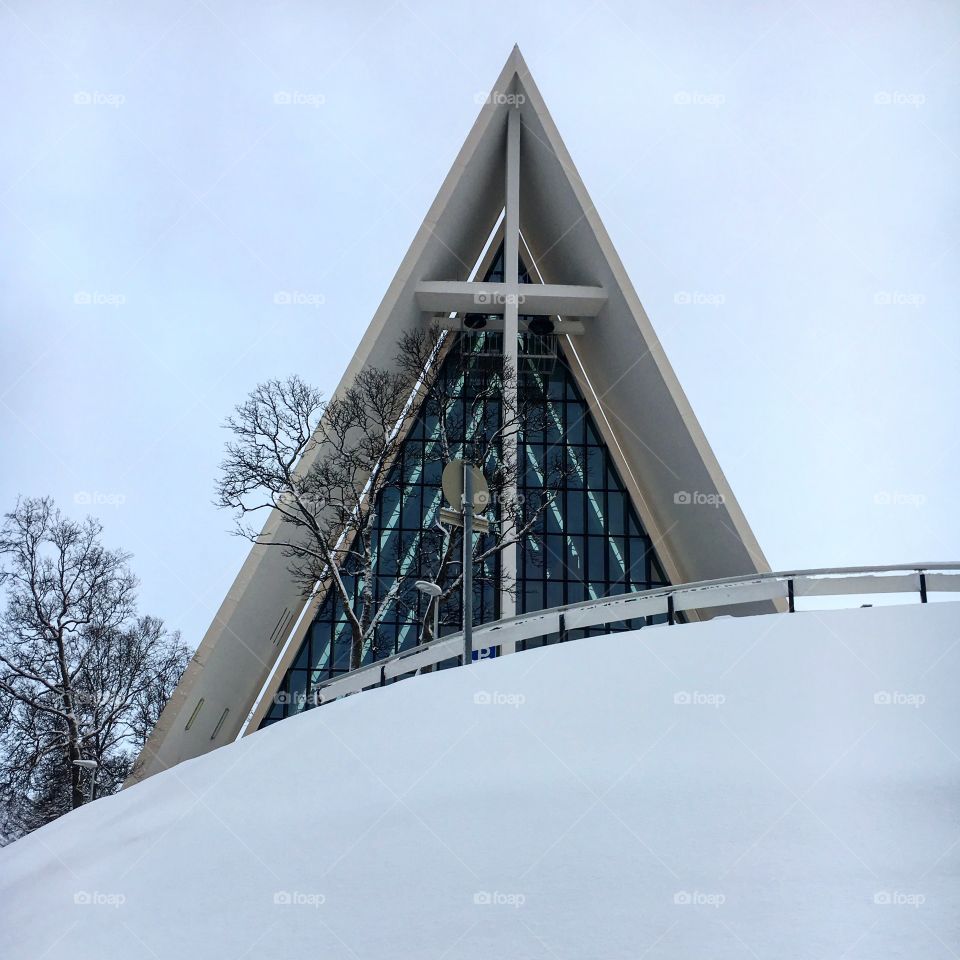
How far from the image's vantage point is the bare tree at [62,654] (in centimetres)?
2070

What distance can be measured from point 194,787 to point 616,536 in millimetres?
22600

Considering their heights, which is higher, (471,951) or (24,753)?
(471,951)

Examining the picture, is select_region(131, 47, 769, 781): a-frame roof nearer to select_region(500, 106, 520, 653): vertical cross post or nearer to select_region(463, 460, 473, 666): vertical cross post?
select_region(500, 106, 520, 653): vertical cross post

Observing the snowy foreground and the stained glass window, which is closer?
the snowy foreground

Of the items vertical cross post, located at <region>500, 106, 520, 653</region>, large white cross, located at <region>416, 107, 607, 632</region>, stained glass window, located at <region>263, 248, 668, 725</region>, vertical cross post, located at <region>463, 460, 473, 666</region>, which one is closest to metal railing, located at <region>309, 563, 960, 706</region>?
vertical cross post, located at <region>463, 460, 473, 666</region>

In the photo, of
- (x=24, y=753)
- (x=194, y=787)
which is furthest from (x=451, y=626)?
(x=194, y=787)

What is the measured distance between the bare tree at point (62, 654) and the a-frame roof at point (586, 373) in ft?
6.85

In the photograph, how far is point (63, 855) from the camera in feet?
23.1

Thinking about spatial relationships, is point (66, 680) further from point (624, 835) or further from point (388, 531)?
point (624, 835)

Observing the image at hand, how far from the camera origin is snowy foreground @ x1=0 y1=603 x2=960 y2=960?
524 centimetres

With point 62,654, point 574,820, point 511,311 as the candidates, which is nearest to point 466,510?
point 574,820

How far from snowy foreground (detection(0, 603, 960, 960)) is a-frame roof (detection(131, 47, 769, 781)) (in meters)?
13.2

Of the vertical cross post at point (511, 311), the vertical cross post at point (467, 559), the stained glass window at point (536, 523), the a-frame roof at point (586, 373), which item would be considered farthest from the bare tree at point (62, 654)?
the vertical cross post at point (467, 559)

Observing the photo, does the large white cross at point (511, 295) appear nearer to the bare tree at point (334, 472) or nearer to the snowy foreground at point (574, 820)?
the bare tree at point (334, 472)
